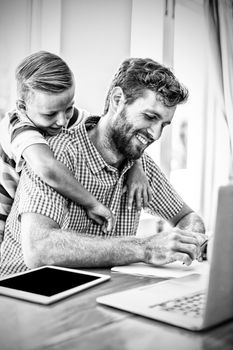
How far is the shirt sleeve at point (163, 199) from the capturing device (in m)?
2.07

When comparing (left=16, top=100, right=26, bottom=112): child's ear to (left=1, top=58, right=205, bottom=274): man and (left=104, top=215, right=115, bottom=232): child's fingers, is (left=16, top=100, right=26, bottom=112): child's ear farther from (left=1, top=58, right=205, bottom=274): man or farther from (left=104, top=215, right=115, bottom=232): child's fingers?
(left=104, top=215, right=115, bottom=232): child's fingers

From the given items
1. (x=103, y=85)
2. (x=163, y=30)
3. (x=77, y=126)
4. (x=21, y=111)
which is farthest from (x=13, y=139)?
(x=163, y=30)

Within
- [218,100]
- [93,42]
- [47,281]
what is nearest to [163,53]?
[218,100]

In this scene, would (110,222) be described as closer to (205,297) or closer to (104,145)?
(104,145)

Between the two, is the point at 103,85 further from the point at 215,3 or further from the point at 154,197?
the point at 215,3

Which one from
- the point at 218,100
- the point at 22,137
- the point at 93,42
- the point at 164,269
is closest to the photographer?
the point at 164,269

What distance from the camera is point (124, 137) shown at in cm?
184

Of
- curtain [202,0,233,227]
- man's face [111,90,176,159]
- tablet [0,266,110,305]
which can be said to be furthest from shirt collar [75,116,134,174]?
curtain [202,0,233,227]

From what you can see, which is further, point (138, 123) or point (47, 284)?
point (138, 123)

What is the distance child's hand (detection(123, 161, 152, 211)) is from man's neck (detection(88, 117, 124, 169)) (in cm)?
8

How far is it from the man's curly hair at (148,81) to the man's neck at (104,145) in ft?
0.50

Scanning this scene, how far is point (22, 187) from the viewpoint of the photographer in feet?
5.33

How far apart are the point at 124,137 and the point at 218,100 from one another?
2.33 metres

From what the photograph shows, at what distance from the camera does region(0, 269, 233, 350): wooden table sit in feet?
2.54
